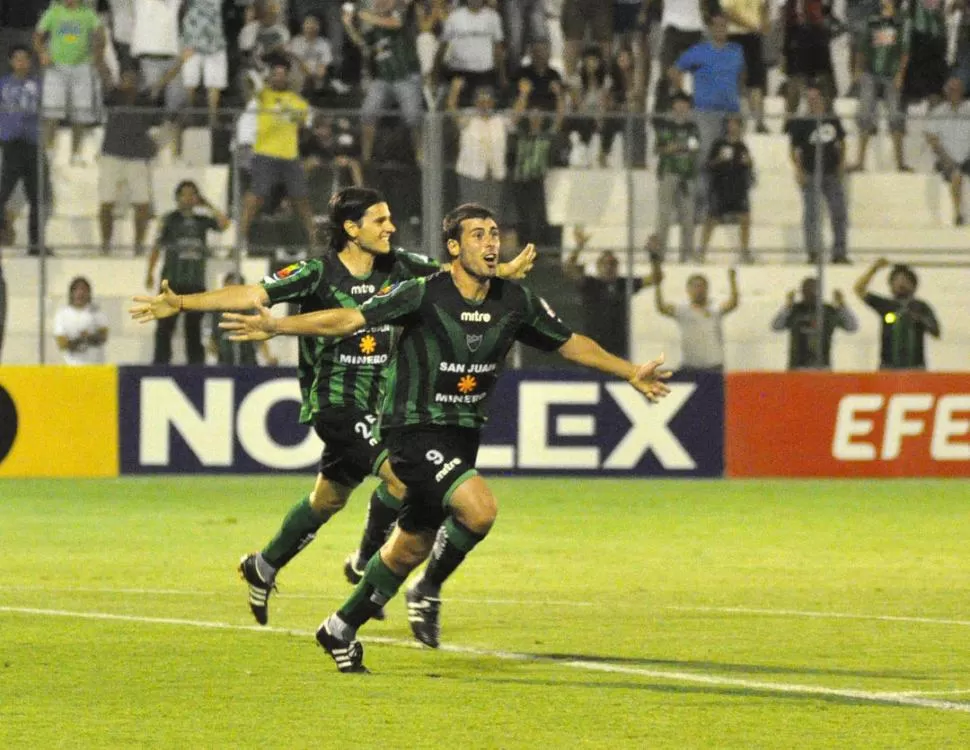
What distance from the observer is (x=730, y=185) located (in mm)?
21000

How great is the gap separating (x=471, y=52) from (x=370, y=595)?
14.9 meters

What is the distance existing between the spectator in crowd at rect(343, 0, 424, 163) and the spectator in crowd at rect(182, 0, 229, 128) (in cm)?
157

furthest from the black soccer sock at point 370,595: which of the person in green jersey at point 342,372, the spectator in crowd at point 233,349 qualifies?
the spectator in crowd at point 233,349

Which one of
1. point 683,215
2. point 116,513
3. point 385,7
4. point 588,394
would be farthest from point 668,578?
point 385,7

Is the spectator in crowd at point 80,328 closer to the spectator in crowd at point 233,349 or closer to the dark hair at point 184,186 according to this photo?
the spectator in crowd at point 233,349

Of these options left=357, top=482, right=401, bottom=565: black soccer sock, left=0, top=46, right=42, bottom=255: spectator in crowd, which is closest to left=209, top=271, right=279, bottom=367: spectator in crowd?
left=0, top=46, right=42, bottom=255: spectator in crowd

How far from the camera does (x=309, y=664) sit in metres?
9.05

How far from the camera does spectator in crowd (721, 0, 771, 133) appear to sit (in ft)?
76.5

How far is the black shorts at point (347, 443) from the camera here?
10.5 metres

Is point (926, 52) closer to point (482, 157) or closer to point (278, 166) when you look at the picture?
point (482, 157)

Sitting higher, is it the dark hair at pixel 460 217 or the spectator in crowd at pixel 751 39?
the spectator in crowd at pixel 751 39

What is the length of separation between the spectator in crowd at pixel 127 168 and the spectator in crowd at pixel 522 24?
186 inches

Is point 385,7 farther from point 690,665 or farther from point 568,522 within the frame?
point 690,665

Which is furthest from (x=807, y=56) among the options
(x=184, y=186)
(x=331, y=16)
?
(x=184, y=186)
